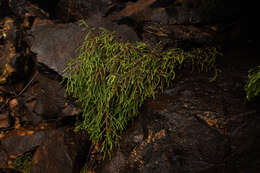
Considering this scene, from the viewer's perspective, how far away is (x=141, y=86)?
8.98 ft

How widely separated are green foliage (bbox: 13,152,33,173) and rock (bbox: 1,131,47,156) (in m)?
0.11

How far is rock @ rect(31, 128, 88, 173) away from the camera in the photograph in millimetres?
2883

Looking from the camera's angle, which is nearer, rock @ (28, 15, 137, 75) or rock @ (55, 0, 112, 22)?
rock @ (28, 15, 137, 75)

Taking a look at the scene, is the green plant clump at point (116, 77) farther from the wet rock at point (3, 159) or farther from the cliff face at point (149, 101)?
the wet rock at point (3, 159)

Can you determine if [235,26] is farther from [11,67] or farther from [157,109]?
[11,67]

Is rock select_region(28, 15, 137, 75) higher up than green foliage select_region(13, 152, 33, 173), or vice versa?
rock select_region(28, 15, 137, 75)

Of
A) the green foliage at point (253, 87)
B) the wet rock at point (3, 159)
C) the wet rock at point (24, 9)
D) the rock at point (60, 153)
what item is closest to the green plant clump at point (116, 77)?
the rock at point (60, 153)

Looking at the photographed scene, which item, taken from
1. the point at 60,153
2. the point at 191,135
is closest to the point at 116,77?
the point at 191,135

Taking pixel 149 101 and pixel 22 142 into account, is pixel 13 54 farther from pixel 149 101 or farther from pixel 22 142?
pixel 149 101

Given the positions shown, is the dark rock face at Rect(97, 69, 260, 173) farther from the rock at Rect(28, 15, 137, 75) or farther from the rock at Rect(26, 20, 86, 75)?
the rock at Rect(26, 20, 86, 75)

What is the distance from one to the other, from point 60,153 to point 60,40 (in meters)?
2.19

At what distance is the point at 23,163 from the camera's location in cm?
322

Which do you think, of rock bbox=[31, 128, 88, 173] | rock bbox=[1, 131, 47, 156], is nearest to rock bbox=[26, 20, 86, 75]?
rock bbox=[31, 128, 88, 173]

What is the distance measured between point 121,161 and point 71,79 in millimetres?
1661
